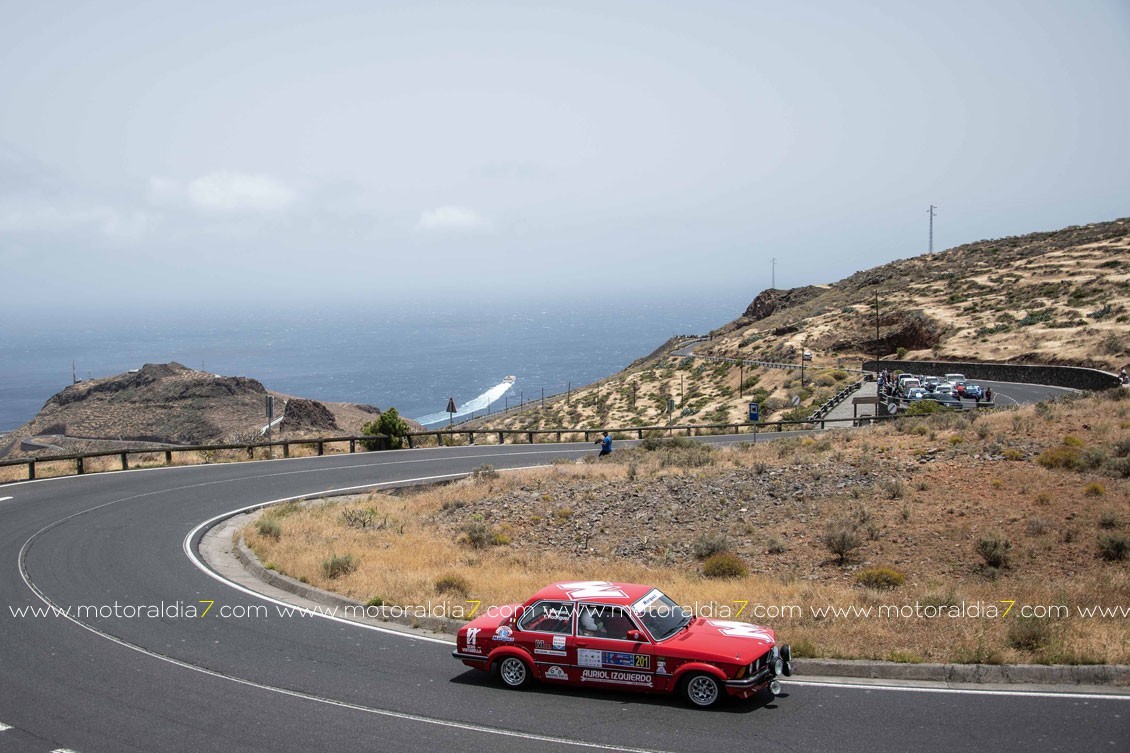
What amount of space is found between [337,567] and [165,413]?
185ft

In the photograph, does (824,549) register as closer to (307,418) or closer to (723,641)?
(723,641)

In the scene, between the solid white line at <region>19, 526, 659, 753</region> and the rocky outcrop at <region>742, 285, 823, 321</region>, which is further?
the rocky outcrop at <region>742, 285, 823, 321</region>

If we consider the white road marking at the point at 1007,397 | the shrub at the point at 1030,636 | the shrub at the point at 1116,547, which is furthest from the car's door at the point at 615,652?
the white road marking at the point at 1007,397

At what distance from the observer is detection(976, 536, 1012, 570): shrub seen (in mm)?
17578

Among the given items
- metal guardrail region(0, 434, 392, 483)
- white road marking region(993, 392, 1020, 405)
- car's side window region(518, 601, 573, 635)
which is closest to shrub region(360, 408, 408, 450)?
metal guardrail region(0, 434, 392, 483)

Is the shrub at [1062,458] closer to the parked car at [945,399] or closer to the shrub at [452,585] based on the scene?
the shrub at [452,585]

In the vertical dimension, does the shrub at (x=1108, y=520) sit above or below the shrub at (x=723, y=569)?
above

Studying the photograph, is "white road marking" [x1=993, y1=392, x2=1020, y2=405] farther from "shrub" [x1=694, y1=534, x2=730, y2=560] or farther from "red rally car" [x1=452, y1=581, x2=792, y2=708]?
"red rally car" [x1=452, y1=581, x2=792, y2=708]

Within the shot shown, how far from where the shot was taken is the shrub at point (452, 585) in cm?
1523

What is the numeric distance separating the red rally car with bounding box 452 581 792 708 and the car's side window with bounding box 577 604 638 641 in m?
0.01

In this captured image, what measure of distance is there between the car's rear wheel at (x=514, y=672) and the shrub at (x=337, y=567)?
655 cm

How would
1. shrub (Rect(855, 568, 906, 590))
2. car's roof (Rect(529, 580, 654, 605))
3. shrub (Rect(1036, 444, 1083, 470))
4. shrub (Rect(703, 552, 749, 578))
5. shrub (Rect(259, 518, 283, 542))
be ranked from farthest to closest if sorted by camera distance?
shrub (Rect(1036, 444, 1083, 470)), shrub (Rect(259, 518, 283, 542)), shrub (Rect(703, 552, 749, 578)), shrub (Rect(855, 568, 906, 590)), car's roof (Rect(529, 580, 654, 605))

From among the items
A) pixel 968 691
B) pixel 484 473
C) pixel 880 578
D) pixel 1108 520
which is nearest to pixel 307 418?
pixel 484 473

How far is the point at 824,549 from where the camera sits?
19828 millimetres
